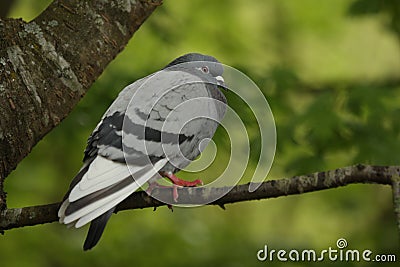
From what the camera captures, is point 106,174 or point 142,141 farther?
point 142,141

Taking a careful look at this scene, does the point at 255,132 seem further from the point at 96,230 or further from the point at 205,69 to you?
the point at 96,230

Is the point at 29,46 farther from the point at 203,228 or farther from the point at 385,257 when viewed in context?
the point at 203,228

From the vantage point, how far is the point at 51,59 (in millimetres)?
3066

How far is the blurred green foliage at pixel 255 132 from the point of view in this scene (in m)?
4.94

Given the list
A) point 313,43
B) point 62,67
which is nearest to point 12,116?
point 62,67

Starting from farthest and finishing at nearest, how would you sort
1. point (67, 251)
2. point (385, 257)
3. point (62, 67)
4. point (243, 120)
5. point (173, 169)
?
1. point (67, 251)
2. point (385, 257)
3. point (243, 120)
4. point (173, 169)
5. point (62, 67)

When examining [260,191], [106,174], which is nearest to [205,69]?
[106,174]

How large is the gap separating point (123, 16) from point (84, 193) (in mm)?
995

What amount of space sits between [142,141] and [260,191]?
0.77m

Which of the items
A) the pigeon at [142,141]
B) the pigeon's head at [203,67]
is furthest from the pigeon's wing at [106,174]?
the pigeon's head at [203,67]

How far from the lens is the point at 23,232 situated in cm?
567

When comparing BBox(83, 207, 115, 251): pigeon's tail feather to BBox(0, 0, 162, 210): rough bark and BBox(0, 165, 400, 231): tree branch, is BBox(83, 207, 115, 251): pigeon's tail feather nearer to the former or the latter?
BBox(0, 165, 400, 231): tree branch

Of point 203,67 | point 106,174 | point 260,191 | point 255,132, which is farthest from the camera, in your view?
point 255,132

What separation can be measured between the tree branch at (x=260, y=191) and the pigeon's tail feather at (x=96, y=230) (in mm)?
114
